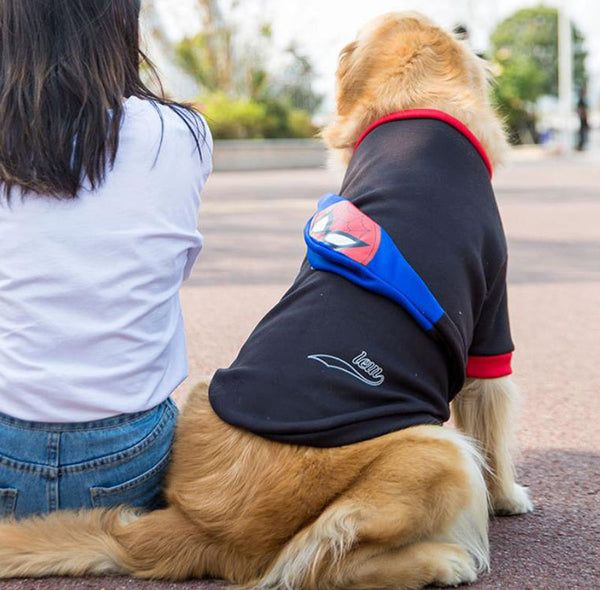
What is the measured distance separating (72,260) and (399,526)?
1.18m

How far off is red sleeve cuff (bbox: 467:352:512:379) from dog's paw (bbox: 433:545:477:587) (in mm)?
710

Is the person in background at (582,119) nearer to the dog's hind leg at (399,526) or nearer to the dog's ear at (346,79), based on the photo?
the dog's ear at (346,79)

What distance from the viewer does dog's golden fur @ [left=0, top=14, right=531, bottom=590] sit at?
2.48m

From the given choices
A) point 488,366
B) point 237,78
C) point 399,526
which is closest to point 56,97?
point 399,526

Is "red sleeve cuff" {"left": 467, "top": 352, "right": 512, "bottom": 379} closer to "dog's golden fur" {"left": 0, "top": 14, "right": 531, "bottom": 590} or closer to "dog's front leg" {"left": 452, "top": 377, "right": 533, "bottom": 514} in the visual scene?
"dog's front leg" {"left": 452, "top": 377, "right": 533, "bottom": 514}

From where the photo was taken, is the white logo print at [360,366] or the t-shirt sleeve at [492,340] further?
the t-shirt sleeve at [492,340]

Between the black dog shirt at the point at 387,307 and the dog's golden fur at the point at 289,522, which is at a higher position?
the black dog shirt at the point at 387,307

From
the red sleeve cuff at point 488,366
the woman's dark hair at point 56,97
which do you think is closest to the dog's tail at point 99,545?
the woman's dark hair at point 56,97

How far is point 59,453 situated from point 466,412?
144 cm

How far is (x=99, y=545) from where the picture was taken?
260cm

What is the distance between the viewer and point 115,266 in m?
2.65

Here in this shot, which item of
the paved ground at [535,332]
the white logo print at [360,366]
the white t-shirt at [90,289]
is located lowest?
the paved ground at [535,332]

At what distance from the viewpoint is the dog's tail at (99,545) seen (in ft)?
8.43

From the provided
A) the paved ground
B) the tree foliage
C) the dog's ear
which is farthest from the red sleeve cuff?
the tree foliage
